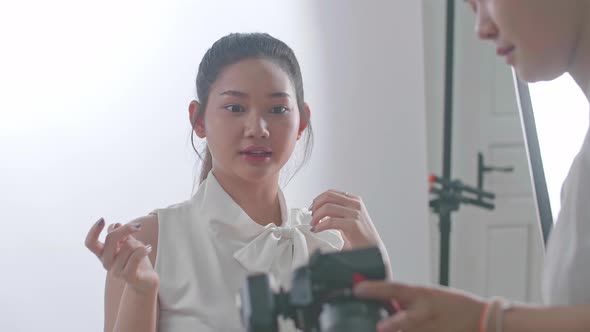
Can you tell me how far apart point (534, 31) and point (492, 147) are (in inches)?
75.6

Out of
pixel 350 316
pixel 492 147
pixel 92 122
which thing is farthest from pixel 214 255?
pixel 492 147

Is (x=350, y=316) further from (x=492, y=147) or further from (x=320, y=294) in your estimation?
(x=492, y=147)

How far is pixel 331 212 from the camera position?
105 centimetres

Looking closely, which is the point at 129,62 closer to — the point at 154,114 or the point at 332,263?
the point at 154,114

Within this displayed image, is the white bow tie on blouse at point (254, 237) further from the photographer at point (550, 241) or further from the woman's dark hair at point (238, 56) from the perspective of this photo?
the photographer at point (550, 241)

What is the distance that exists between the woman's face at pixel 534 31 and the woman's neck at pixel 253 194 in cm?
55

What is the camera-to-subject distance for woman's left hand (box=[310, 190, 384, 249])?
1039 millimetres

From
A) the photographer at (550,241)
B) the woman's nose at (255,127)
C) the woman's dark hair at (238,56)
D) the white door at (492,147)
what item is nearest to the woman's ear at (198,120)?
the woman's dark hair at (238,56)

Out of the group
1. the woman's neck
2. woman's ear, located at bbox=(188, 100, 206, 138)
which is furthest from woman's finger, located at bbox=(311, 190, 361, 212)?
woman's ear, located at bbox=(188, 100, 206, 138)

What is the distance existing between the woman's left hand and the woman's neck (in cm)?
12

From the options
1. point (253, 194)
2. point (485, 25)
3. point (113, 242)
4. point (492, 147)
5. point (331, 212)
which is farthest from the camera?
point (492, 147)

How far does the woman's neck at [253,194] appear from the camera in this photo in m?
1.15

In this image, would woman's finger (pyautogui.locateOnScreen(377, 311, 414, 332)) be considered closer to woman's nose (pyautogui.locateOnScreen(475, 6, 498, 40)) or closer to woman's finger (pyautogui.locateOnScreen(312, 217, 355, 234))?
woman's nose (pyautogui.locateOnScreen(475, 6, 498, 40))

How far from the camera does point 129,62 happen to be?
4.72 feet
